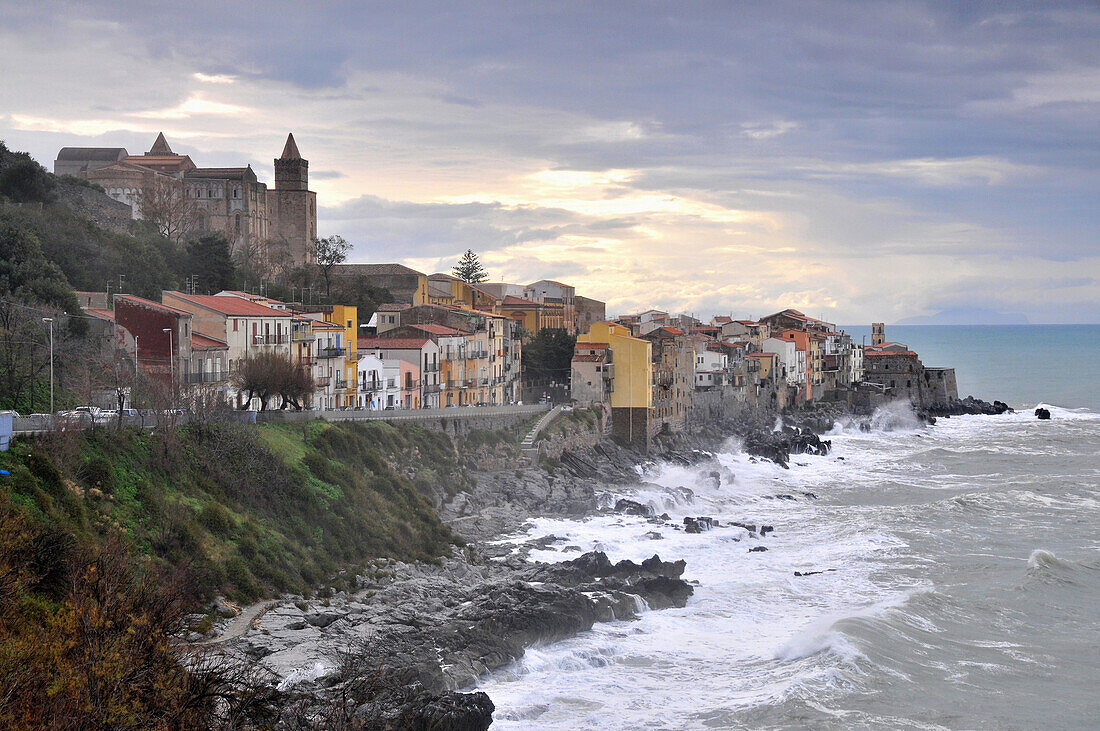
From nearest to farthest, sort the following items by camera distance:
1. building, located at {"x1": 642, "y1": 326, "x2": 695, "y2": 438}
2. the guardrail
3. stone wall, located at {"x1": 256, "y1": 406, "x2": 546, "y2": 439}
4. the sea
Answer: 1. the sea
2. the guardrail
3. stone wall, located at {"x1": 256, "y1": 406, "x2": 546, "y2": 439}
4. building, located at {"x1": 642, "y1": 326, "x2": 695, "y2": 438}

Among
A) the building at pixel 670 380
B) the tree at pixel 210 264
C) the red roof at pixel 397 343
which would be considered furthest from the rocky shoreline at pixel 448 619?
the tree at pixel 210 264

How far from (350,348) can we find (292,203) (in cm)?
4313

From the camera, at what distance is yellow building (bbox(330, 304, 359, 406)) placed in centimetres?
5088

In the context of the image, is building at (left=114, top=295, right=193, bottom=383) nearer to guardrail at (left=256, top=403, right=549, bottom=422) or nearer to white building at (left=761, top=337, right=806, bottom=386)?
guardrail at (left=256, top=403, right=549, bottom=422)

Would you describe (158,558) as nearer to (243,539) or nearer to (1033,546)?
(243,539)

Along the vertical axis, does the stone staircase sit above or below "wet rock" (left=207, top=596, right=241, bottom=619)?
above

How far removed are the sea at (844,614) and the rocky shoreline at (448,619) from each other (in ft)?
2.65

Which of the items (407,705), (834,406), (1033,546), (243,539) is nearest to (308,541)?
(243,539)

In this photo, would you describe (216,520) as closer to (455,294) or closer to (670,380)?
(670,380)

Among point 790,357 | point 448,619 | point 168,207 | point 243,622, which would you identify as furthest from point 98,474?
point 790,357

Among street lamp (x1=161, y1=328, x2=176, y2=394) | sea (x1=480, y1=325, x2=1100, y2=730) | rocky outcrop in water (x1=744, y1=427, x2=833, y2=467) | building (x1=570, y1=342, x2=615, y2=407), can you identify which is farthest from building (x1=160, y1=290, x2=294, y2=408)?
rocky outcrop in water (x1=744, y1=427, x2=833, y2=467)

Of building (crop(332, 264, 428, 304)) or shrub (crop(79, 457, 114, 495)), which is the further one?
building (crop(332, 264, 428, 304))

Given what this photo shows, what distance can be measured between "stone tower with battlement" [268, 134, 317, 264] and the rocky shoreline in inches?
1995

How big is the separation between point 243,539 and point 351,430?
11.9 m
